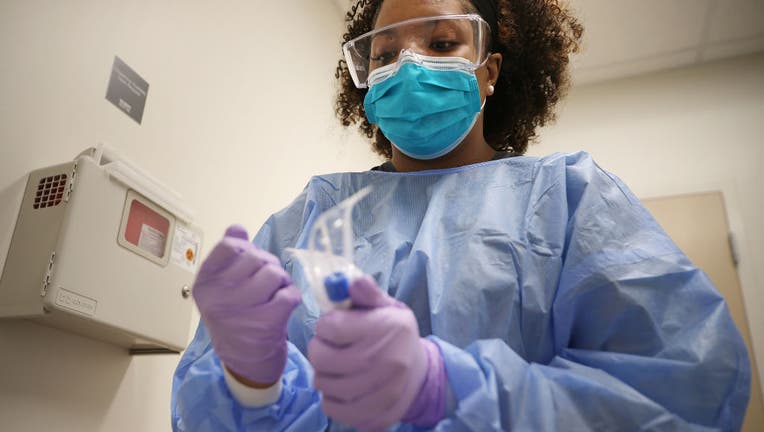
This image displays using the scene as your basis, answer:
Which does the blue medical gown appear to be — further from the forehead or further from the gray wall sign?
the gray wall sign

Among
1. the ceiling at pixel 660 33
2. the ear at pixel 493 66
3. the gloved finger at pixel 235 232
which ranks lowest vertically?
the gloved finger at pixel 235 232

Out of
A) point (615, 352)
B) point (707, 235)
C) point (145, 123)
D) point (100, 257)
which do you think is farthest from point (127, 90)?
point (707, 235)

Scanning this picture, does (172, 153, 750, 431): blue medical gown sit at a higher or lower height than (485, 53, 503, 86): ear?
lower

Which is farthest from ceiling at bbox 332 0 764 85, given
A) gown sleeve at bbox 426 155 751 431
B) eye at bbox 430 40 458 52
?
gown sleeve at bbox 426 155 751 431

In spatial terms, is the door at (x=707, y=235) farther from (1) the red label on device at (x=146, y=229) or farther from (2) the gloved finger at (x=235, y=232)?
(2) the gloved finger at (x=235, y=232)

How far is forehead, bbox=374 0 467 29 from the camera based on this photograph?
1110 millimetres

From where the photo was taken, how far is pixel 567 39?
1.42m

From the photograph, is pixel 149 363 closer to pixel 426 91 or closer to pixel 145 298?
pixel 145 298

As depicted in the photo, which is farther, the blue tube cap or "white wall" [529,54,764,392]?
"white wall" [529,54,764,392]

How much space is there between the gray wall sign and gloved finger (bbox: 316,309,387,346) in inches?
40.8

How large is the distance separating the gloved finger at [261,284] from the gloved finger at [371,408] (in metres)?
0.14

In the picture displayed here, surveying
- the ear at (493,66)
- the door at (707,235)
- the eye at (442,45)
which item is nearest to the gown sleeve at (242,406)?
the eye at (442,45)

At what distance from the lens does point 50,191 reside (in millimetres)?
1077

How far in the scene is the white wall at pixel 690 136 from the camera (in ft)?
8.59
